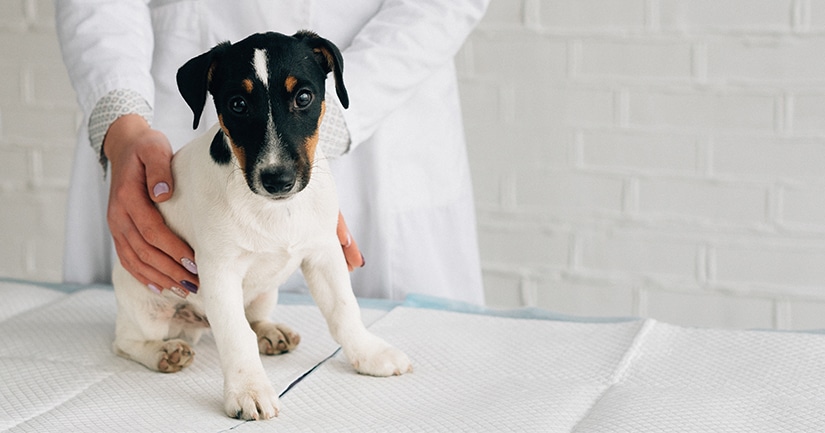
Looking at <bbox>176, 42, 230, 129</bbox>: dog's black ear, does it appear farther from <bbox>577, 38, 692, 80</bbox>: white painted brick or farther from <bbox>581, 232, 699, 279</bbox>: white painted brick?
<bbox>581, 232, 699, 279</bbox>: white painted brick

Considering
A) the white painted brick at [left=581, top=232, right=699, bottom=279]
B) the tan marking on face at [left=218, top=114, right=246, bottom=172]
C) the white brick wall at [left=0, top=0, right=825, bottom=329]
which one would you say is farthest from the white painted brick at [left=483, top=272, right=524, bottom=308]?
the tan marking on face at [left=218, top=114, right=246, bottom=172]

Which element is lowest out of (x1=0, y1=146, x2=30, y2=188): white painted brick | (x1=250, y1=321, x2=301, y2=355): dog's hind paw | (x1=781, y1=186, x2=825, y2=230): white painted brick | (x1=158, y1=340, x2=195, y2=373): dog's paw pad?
(x1=781, y1=186, x2=825, y2=230): white painted brick

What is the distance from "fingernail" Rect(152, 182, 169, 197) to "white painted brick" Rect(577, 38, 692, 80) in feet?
4.74

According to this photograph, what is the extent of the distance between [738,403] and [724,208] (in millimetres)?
1400

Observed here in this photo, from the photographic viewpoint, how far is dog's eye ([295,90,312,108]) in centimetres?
89

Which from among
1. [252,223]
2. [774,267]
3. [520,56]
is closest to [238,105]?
[252,223]

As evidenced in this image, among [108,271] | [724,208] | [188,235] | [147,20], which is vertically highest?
[147,20]

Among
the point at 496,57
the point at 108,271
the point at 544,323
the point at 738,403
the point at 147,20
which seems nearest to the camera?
the point at 738,403

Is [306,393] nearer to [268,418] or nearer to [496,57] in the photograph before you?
[268,418]

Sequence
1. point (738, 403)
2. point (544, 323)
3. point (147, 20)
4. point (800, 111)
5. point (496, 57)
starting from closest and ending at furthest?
point (738, 403)
point (544, 323)
point (147, 20)
point (800, 111)
point (496, 57)

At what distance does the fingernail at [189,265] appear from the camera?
1033 millimetres

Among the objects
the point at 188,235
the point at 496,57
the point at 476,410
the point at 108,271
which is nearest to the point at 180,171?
the point at 188,235

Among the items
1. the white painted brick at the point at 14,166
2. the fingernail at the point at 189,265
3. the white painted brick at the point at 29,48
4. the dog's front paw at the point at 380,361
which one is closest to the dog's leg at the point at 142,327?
the fingernail at the point at 189,265

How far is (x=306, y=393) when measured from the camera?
38.8 inches
